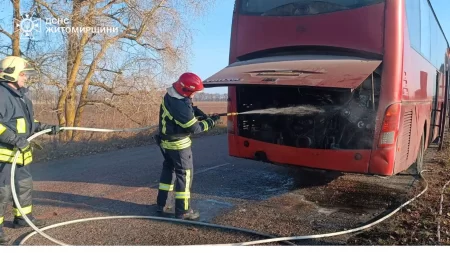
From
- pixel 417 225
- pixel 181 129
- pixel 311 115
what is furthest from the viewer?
pixel 311 115

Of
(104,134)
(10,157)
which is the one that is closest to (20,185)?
(10,157)

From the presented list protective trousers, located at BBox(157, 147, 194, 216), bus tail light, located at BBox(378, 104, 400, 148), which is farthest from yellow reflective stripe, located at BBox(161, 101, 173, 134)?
bus tail light, located at BBox(378, 104, 400, 148)

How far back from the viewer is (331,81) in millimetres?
4848

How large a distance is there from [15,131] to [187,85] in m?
1.93

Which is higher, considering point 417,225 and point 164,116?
point 164,116

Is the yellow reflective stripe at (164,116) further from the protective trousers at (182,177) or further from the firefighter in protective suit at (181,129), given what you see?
the protective trousers at (182,177)

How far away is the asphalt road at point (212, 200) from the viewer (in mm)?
4289

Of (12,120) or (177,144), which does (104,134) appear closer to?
(177,144)

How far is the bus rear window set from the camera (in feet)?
18.7

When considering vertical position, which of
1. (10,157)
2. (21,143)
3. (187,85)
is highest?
(187,85)

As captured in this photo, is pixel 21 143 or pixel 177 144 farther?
pixel 177 144

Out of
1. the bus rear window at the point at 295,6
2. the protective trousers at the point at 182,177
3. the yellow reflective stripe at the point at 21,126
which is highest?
the bus rear window at the point at 295,6

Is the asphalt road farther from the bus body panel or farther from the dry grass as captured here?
the bus body panel

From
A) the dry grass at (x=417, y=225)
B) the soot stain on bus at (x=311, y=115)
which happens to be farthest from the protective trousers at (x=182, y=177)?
the dry grass at (x=417, y=225)
